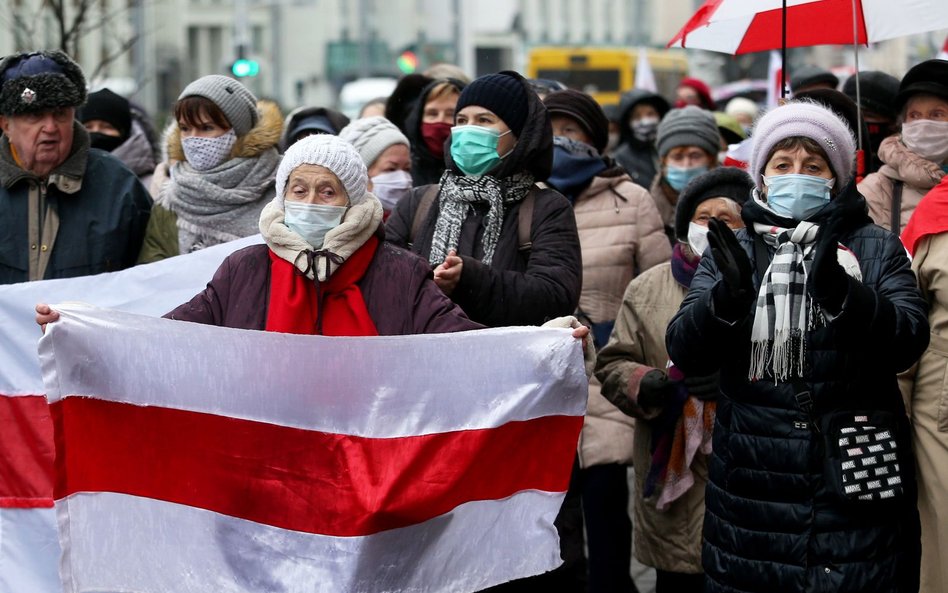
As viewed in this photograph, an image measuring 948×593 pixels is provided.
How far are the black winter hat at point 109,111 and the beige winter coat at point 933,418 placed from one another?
5.14m

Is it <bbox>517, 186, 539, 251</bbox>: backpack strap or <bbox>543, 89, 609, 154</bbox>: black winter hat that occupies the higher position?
<bbox>543, 89, 609, 154</bbox>: black winter hat

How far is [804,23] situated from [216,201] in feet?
8.54

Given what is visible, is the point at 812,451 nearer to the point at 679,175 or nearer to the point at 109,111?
the point at 679,175

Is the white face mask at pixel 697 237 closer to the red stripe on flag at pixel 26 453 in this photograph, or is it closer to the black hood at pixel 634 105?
the red stripe on flag at pixel 26 453

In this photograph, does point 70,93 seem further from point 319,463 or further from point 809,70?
point 809,70

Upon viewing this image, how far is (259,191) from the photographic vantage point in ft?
21.1

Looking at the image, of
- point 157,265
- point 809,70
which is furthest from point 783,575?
point 809,70

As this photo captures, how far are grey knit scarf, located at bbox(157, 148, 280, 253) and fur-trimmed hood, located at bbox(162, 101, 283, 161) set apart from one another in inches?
1.7

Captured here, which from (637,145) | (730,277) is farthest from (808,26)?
(637,145)

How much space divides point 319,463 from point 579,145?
9.97 feet

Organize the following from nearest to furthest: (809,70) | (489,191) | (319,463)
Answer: (319,463) < (489,191) < (809,70)

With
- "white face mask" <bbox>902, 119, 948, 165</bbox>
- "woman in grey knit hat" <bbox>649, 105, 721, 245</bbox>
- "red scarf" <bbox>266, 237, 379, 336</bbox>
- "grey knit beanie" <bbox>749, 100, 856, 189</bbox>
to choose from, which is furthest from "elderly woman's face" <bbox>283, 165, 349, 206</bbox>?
"woman in grey knit hat" <bbox>649, 105, 721, 245</bbox>

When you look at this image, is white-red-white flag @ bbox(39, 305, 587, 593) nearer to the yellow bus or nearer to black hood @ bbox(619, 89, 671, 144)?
black hood @ bbox(619, 89, 671, 144)

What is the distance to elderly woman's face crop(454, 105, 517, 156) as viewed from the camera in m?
5.56
